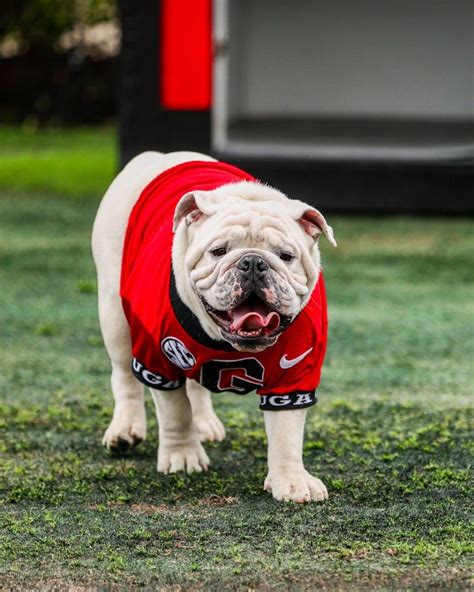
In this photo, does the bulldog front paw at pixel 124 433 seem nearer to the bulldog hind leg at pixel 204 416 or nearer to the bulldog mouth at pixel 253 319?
the bulldog hind leg at pixel 204 416

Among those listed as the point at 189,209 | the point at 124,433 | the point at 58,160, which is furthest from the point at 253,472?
the point at 58,160

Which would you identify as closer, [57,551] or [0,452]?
[57,551]

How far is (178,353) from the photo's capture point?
142 inches

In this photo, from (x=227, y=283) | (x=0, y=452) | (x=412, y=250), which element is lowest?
(x=412, y=250)

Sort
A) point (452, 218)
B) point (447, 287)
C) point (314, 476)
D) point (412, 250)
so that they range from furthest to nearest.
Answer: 1. point (452, 218)
2. point (412, 250)
3. point (447, 287)
4. point (314, 476)

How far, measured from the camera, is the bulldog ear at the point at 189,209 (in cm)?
352

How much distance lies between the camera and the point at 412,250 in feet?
29.5

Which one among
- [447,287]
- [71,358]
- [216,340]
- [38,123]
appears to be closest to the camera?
[216,340]

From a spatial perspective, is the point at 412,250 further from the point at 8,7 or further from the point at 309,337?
the point at 8,7

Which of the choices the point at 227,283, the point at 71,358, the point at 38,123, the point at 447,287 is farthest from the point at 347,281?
the point at 38,123

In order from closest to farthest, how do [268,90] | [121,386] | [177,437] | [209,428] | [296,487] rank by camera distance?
[296,487], [177,437], [121,386], [209,428], [268,90]

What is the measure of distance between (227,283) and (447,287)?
461 centimetres

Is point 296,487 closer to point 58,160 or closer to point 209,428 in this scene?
point 209,428

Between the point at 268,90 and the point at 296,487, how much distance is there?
12.1m
